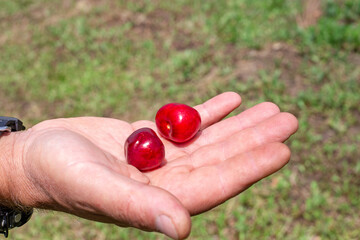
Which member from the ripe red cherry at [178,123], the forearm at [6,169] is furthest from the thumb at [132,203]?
the ripe red cherry at [178,123]

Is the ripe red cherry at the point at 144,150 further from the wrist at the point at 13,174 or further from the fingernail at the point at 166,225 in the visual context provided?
the fingernail at the point at 166,225

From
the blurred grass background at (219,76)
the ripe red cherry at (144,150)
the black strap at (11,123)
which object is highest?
the black strap at (11,123)

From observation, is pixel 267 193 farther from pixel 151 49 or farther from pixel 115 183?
pixel 151 49

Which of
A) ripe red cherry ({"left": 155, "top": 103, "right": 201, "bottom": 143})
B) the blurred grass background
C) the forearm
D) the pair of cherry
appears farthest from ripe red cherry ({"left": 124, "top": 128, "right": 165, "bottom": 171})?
the blurred grass background

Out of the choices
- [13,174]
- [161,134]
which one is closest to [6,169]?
[13,174]

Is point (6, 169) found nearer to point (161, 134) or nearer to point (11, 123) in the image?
point (11, 123)

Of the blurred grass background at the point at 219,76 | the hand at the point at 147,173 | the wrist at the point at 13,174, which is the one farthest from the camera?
the blurred grass background at the point at 219,76
